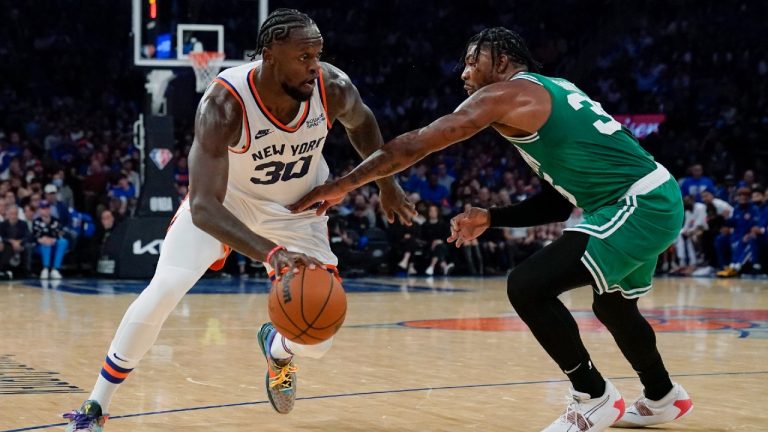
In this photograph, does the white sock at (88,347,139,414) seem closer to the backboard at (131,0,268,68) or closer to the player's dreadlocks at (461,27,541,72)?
the player's dreadlocks at (461,27,541,72)

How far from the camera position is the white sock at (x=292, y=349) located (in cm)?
511

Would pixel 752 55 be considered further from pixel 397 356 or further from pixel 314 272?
pixel 314 272

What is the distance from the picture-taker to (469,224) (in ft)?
16.3

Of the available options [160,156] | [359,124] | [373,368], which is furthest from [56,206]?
[359,124]

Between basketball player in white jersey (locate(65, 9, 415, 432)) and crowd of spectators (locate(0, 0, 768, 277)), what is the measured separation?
34.8 ft

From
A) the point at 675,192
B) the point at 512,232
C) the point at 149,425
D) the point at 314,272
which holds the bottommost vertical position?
the point at 512,232

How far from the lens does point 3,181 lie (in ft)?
50.8

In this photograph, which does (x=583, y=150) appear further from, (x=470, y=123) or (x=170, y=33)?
(x=170, y=33)

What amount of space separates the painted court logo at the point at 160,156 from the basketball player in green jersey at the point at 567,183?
1063cm

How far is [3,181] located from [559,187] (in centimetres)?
1221

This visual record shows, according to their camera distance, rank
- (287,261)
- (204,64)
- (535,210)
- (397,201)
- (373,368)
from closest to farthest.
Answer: (287,261) < (535,210) < (397,201) < (373,368) < (204,64)

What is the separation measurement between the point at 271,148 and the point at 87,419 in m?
1.38

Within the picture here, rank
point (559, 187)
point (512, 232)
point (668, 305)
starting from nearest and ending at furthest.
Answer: point (559, 187)
point (668, 305)
point (512, 232)

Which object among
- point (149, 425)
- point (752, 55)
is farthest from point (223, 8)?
point (149, 425)
